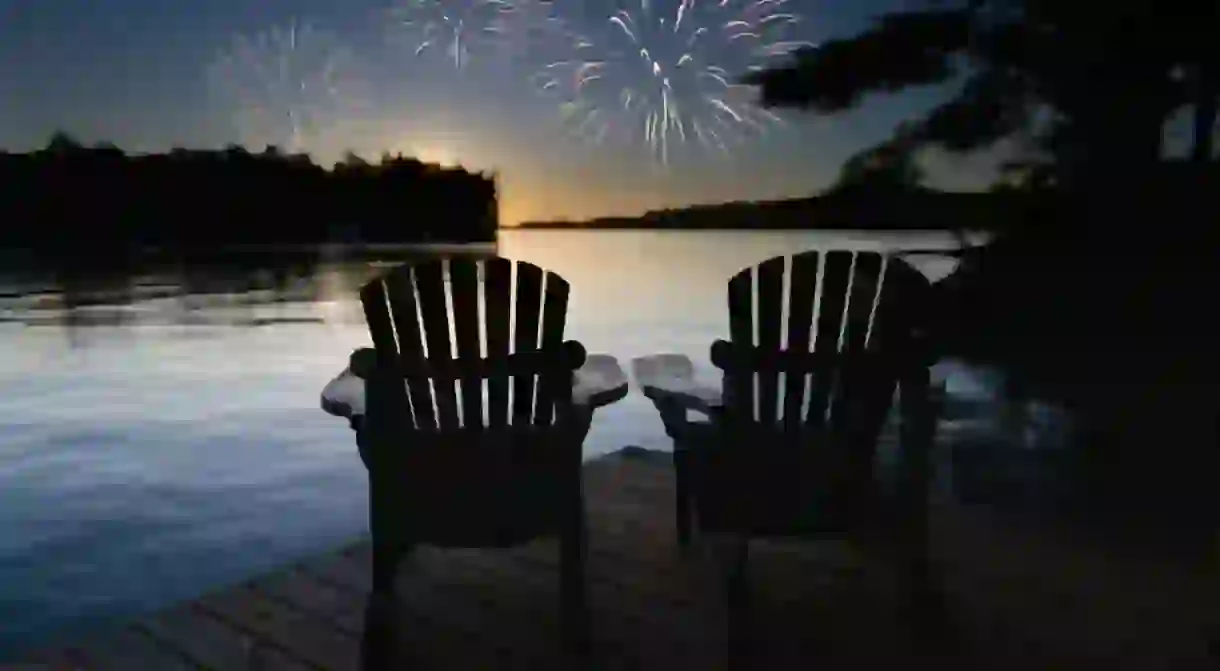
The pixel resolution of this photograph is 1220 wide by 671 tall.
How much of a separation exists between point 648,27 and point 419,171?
1641 millimetres

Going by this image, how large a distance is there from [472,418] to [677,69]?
6.95 feet

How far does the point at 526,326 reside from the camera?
6.53ft

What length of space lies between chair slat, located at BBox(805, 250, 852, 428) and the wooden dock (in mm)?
478

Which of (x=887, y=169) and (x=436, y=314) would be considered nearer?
(x=436, y=314)

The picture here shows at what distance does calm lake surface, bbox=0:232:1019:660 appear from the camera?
10.6ft

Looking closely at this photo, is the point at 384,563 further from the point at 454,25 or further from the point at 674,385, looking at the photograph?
the point at 454,25

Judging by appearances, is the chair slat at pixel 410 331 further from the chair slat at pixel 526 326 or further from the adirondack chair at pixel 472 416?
the chair slat at pixel 526 326

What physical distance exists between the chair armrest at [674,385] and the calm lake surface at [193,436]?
22cm

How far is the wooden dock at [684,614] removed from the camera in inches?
69.6

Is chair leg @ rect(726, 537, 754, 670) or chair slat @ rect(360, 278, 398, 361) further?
chair slat @ rect(360, 278, 398, 361)

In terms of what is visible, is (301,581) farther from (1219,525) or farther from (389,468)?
(1219,525)

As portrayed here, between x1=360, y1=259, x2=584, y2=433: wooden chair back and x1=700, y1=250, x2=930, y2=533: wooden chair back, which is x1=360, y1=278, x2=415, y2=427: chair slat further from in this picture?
x1=700, y1=250, x2=930, y2=533: wooden chair back

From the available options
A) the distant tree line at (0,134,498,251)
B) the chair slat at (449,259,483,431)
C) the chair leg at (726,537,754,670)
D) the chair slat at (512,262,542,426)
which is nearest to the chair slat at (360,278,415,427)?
the chair slat at (449,259,483,431)

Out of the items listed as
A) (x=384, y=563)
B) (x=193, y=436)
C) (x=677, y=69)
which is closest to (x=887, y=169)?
(x=677, y=69)
